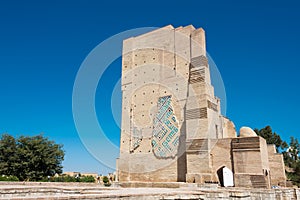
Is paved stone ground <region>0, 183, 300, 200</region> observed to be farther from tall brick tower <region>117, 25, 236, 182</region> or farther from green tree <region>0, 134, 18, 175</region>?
green tree <region>0, 134, 18, 175</region>

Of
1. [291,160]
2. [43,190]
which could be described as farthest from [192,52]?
[291,160]

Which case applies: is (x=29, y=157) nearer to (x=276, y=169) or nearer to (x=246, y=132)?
(x=246, y=132)

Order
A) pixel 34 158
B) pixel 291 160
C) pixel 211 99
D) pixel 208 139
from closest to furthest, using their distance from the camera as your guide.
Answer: pixel 208 139, pixel 211 99, pixel 34 158, pixel 291 160

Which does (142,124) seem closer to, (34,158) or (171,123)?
(171,123)

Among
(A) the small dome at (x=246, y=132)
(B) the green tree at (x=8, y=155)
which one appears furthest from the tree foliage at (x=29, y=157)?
(A) the small dome at (x=246, y=132)

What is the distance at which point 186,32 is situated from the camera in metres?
16.8

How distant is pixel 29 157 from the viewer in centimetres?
1830

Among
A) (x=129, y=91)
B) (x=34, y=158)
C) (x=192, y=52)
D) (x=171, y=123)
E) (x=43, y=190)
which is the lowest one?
(x=43, y=190)

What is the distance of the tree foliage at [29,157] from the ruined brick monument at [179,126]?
5294 mm

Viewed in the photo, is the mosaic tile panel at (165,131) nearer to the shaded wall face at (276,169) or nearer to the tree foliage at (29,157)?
the shaded wall face at (276,169)

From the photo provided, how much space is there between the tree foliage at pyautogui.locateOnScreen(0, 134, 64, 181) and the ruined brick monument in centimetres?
529

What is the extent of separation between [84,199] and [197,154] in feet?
33.0

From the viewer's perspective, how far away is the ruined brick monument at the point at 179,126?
1186 centimetres

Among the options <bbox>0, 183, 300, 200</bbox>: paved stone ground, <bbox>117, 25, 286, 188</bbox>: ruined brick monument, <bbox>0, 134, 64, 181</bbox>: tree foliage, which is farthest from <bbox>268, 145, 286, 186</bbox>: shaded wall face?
<bbox>0, 134, 64, 181</bbox>: tree foliage
